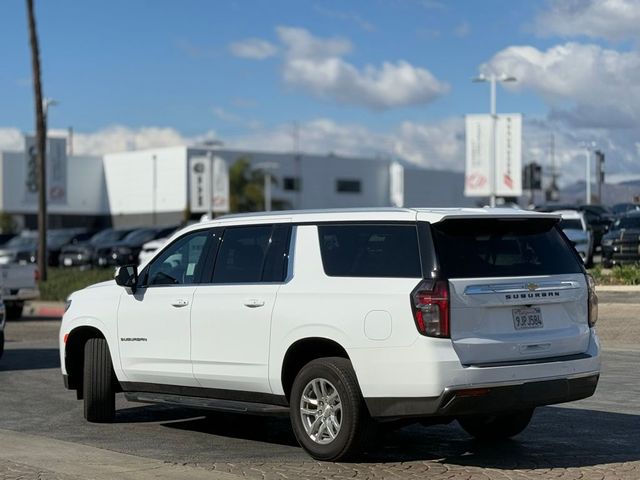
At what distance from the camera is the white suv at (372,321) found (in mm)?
8531

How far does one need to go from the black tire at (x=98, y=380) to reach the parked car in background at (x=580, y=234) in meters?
23.7

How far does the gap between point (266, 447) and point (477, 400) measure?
2.36 metres

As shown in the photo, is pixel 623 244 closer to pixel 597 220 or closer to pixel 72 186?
pixel 597 220

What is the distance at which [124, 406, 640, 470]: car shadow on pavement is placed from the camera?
9.34 metres

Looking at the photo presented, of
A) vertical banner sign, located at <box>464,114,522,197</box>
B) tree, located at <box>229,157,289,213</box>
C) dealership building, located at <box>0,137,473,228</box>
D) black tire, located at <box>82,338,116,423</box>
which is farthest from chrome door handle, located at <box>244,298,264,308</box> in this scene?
tree, located at <box>229,157,289,213</box>

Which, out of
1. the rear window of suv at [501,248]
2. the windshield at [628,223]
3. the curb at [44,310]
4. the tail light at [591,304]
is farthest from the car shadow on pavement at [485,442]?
the windshield at [628,223]

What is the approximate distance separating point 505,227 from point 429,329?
3.91ft

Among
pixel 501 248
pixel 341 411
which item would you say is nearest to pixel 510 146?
pixel 501 248

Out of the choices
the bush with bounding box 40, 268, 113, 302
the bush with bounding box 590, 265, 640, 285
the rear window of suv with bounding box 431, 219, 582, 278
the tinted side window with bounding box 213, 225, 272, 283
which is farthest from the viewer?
the bush with bounding box 40, 268, 113, 302

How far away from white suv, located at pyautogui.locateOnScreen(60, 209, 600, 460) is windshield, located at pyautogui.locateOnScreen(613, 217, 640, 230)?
22.8m

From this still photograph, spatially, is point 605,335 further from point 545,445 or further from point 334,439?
point 334,439

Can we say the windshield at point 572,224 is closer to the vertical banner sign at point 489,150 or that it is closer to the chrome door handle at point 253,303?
the vertical banner sign at point 489,150

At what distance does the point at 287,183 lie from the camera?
9775 centimetres

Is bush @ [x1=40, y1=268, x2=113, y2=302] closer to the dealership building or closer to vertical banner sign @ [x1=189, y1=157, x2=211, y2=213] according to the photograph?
vertical banner sign @ [x1=189, y1=157, x2=211, y2=213]
